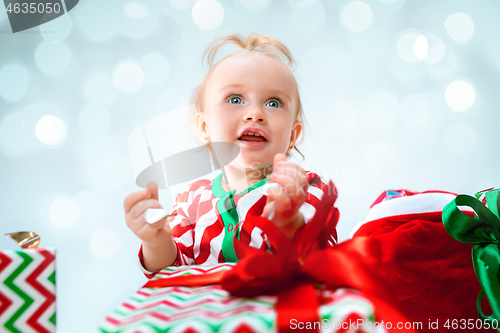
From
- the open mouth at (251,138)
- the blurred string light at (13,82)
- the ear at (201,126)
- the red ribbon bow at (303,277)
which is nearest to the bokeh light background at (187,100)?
the blurred string light at (13,82)

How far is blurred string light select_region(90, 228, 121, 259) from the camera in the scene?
37.2 inches

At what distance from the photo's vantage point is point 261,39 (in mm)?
1061

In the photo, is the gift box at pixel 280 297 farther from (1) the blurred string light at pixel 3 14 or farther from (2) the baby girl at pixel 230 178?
(1) the blurred string light at pixel 3 14

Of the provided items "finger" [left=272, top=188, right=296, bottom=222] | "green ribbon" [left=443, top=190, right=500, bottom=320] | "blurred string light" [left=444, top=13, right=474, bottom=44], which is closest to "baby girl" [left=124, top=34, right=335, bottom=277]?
"finger" [left=272, top=188, right=296, bottom=222]

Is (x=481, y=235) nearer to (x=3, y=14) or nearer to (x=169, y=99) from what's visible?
(x=169, y=99)

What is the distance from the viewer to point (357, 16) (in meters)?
1.14

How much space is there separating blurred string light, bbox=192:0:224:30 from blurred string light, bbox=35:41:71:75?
38cm

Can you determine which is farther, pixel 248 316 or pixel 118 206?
pixel 118 206

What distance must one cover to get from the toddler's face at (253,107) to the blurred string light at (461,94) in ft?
2.02

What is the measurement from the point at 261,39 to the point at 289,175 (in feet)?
2.35

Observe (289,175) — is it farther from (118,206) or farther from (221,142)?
(118,206)

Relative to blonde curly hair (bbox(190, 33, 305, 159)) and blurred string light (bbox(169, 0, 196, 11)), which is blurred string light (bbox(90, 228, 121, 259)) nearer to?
blonde curly hair (bbox(190, 33, 305, 159))

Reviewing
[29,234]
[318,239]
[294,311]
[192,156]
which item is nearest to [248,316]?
[294,311]

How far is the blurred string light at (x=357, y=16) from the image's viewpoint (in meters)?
1.14
